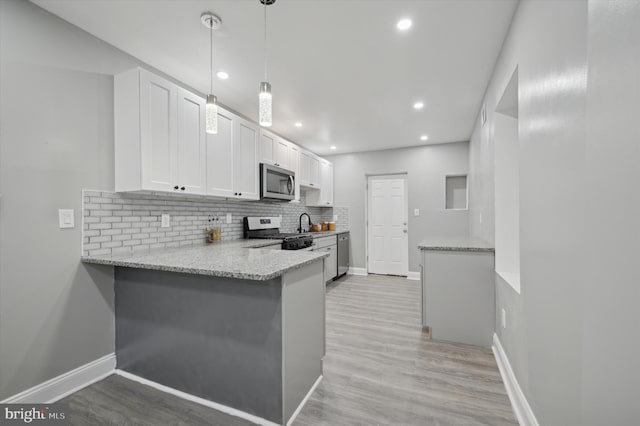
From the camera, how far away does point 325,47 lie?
215 cm

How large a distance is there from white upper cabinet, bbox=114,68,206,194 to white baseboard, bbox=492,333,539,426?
2.77m

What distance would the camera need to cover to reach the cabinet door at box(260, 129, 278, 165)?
11.5 ft

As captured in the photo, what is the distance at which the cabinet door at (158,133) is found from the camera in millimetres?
2043

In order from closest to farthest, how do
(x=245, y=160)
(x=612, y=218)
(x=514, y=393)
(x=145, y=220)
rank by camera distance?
(x=612, y=218) → (x=514, y=393) → (x=145, y=220) → (x=245, y=160)

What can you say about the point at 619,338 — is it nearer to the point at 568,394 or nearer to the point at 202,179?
the point at 568,394

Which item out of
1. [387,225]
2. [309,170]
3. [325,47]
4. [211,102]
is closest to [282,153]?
[309,170]

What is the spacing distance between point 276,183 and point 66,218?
2.23 metres

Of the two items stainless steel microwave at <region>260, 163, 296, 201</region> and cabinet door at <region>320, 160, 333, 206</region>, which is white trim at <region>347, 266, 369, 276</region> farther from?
stainless steel microwave at <region>260, 163, 296, 201</region>

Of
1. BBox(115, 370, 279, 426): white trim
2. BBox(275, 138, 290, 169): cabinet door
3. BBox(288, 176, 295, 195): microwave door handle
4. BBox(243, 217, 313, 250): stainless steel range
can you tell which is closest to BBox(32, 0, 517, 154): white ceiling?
BBox(275, 138, 290, 169): cabinet door

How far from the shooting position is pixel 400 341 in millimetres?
2584

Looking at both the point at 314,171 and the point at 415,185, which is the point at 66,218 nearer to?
the point at 314,171

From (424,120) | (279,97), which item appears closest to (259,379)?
(279,97)

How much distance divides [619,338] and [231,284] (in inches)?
62.2

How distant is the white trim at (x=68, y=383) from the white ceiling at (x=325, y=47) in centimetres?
240
